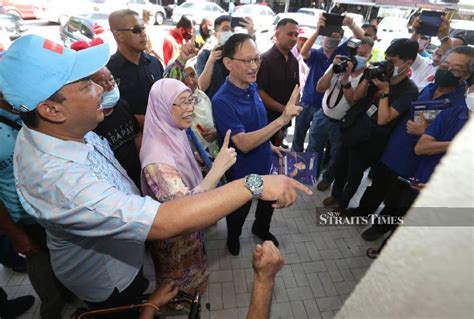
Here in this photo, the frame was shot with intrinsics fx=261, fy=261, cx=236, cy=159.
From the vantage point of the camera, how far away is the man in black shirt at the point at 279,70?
9.96ft

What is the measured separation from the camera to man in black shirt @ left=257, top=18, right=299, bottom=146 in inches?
119

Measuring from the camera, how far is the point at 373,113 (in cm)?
255

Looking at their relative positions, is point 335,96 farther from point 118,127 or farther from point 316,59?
point 118,127

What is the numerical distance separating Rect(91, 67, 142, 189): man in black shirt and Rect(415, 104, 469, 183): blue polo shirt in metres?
2.27

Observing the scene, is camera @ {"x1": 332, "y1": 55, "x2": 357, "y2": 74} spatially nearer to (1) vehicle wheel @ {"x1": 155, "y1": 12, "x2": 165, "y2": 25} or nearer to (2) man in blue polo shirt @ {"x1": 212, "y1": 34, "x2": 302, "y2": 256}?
(2) man in blue polo shirt @ {"x1": 212, "y1": 34, "x2": 302, "y2": 256}

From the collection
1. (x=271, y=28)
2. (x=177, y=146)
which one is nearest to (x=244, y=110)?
(x=177, y=146)

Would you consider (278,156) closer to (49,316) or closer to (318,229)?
(318,229)

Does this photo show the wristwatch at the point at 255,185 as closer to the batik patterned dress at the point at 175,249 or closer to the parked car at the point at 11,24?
the batik patterned dress at the point at 175,249

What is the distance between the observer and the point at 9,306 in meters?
1.88

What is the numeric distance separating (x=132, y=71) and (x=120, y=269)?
183 cm

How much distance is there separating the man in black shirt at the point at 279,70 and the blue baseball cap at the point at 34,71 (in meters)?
2.30

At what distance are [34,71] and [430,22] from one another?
432 cm

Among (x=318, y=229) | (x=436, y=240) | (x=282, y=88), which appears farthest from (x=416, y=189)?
(x=436, y=240)

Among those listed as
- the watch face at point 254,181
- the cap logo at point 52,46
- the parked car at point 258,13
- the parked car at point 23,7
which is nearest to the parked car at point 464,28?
the watch face at point 254,181
